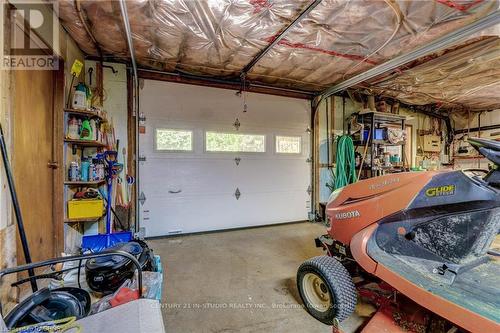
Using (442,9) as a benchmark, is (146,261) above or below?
below

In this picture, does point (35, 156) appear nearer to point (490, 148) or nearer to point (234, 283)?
point (234, 283)

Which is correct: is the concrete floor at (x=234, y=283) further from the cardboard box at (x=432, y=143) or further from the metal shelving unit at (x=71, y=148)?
the cardboard box at (x=432, y=143)

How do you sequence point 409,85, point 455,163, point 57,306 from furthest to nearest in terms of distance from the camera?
1. point 455,163
2. point 409,85
3. point 57,306

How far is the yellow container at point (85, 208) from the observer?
2.57 m

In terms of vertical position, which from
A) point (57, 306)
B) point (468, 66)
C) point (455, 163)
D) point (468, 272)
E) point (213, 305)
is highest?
point (468, 66)

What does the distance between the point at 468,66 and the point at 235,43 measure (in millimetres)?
3235

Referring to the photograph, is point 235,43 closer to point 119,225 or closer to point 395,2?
Result: point 395,2

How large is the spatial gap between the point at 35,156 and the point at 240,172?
278cm

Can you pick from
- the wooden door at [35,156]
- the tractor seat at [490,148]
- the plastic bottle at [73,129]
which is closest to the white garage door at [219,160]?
the plastic bottle at [73,129]

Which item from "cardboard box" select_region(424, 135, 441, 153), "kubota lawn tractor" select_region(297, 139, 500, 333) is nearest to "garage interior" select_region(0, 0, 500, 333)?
"kubota lawn tractor" select_region(297, 139, 500, 333)

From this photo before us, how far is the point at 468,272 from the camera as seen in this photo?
147 cm

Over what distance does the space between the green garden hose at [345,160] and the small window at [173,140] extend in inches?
114

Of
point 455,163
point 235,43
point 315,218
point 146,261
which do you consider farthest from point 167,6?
point 455,163

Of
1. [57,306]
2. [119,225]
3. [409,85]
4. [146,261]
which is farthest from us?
[409,85]
